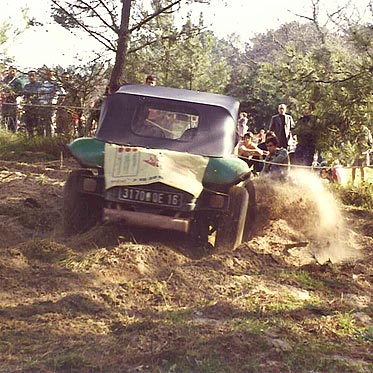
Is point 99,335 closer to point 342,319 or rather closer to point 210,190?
point 342,319

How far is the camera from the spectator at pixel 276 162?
10406 mm

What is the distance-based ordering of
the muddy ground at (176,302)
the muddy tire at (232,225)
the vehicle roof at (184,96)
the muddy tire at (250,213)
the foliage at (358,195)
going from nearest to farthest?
1. the muddy ground at (176,302)
2. the muddy tire at (232,225)
3. the muddy tire at (250,213)
4. the vehicle roof at (184,96)
5. the foliage at (358,195)

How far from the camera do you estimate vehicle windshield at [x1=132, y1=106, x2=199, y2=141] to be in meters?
8.03

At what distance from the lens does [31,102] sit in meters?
16.2

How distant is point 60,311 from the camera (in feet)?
15.9

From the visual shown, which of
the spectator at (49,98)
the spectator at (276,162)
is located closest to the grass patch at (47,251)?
the spectator at (276,162)

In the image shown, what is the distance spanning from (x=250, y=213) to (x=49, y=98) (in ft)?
30.3

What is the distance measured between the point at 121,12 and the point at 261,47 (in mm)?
49087

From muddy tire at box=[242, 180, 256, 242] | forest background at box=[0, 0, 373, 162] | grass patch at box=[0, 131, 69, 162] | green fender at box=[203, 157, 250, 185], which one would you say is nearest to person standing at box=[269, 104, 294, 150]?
forest background at box=[0, 0, 373, 162]

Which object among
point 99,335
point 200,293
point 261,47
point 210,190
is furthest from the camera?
point 261,47

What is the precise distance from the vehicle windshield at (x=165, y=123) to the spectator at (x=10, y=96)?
7.07 metres

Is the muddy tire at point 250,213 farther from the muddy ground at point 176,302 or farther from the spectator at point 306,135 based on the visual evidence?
the spectator at point 306,135

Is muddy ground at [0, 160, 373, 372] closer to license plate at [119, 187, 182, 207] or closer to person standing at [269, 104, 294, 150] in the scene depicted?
license plate at [119, 187, 182, 207]

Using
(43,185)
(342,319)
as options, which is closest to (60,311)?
(342,319)
